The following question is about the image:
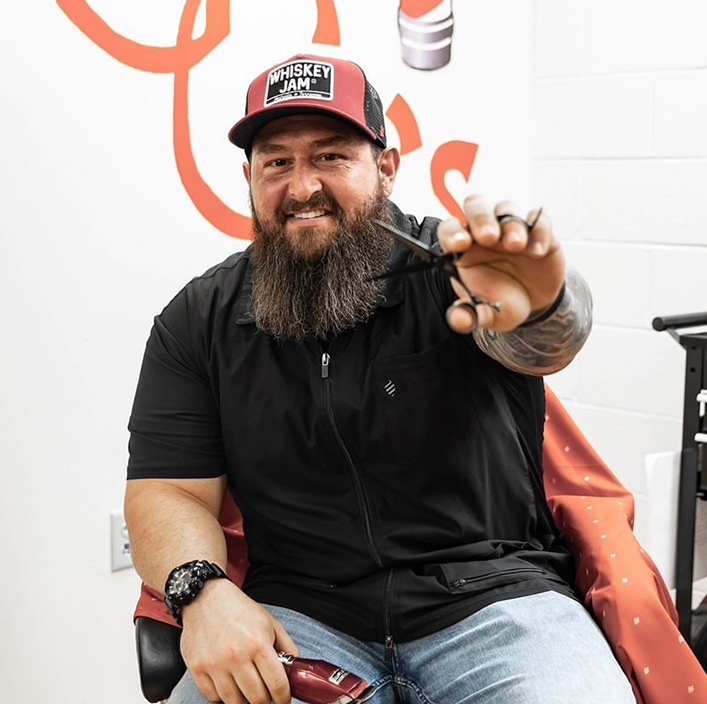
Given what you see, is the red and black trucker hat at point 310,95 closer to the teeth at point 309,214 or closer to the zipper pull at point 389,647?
the teeth at point 309,214

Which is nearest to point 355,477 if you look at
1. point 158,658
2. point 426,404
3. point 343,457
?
point 343,457

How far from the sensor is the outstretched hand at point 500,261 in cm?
103

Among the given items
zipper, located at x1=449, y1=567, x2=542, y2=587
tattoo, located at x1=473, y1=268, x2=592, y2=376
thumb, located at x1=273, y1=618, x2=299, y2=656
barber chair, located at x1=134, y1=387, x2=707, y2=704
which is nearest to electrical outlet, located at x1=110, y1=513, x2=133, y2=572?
barber chair, located at x1=134, y1=387, x2=707, y2=704

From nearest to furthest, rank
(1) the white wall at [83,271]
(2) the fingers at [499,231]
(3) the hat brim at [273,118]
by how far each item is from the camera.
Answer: (2) the fingers at [499,231], (3) the hat brim at [273,118], (1) the white wall at [83,271]

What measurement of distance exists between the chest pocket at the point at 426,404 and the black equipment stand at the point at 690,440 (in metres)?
0.75

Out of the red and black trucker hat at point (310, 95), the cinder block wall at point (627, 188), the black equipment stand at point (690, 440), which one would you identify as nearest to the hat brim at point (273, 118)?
the red and black trucker hat at point (310, 95)

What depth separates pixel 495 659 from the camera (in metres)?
1.36

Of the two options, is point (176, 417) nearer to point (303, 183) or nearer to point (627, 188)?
point (303, 183)

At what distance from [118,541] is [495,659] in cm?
106

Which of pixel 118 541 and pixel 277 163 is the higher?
pixel 277 163

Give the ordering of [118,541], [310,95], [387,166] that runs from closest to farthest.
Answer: [310,95], [387,166], [118,541]

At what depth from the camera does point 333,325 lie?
1.51m

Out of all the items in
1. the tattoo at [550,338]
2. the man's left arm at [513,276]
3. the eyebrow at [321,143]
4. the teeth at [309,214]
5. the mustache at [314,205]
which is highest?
the eyebrow at [321,143]

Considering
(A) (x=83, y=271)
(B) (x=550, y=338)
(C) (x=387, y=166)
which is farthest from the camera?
(A) (x=83, y=271)
